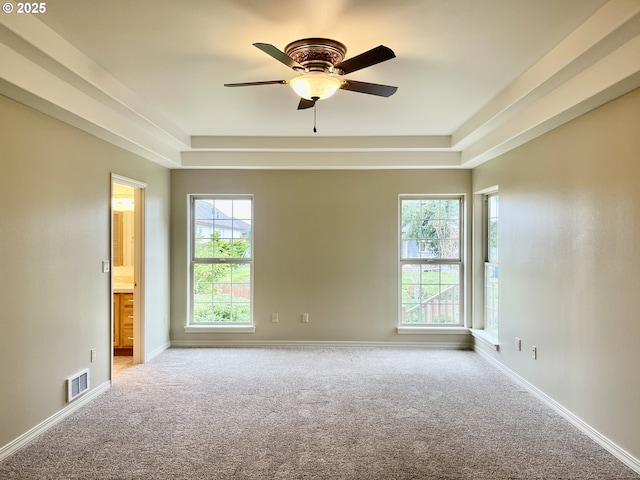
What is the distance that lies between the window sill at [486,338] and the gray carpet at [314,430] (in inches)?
10.5

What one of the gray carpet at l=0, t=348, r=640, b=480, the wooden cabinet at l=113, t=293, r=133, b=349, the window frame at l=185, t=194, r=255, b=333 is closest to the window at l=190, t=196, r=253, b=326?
the window frame at l=185, t=194, r=255, b=333

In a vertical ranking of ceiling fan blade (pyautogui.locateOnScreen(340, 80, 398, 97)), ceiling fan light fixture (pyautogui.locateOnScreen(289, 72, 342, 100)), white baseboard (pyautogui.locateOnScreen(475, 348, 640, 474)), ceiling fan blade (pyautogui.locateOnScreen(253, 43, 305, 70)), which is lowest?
white baseboard (pyautogui.locateOnScreen(475, 348, 640, 474))

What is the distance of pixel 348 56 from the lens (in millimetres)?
2816

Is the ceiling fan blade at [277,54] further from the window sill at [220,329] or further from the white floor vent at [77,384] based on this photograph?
the window sill at [220,329]

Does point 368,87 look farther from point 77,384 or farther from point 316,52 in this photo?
point 77,384

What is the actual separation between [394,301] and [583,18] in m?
3.80

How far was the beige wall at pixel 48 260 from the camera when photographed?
8.89 feet

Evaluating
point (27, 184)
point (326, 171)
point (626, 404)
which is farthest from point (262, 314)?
point (626, 404)

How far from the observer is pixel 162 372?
4402 millimetres

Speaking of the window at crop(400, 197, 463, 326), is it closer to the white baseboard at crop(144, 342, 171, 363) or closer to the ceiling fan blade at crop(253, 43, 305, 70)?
the white baseboard at crop(144, 342, 171, 363)

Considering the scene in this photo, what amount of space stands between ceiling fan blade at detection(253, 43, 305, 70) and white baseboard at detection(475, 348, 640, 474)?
10.0 feet

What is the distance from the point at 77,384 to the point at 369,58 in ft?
10.8

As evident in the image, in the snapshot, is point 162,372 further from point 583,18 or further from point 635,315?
point 583,18

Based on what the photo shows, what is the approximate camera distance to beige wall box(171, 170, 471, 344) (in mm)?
5469
